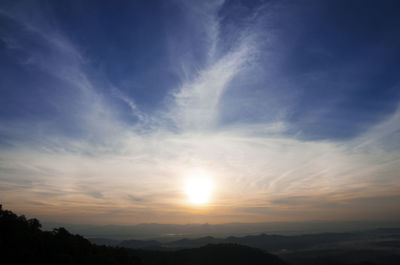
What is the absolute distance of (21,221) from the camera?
65.8m

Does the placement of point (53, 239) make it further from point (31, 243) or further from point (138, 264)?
point (138, 264)

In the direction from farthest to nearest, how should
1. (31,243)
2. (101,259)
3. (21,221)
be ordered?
(21,221) < (101,259) < (31,243)

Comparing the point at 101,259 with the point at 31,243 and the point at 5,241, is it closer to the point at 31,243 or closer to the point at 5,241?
the point at 31,243

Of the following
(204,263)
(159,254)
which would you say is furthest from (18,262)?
(204,263)

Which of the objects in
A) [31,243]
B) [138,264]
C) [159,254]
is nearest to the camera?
[31,243]

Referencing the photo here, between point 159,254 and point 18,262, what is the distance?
152680 millimetres

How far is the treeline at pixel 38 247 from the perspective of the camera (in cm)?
4959

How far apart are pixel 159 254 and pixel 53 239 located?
139 m

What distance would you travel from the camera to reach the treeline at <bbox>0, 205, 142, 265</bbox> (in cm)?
4959

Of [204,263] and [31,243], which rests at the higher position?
[31,243]

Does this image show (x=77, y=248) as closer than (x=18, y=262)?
No

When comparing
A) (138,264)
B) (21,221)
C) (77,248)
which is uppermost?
(21,221)

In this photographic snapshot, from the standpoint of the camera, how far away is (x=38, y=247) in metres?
55.8

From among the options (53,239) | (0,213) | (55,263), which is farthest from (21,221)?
(55,263)
